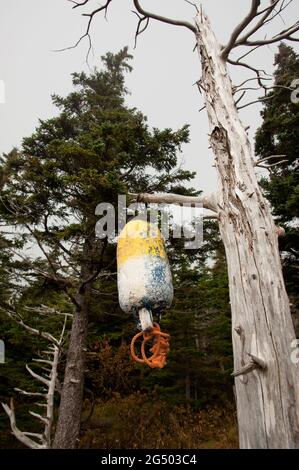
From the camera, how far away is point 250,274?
249 centimetres

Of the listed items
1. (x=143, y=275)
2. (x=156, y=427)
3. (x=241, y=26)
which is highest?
(x=241, y=26)

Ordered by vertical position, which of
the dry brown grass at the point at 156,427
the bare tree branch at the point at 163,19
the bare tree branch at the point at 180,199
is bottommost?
the dry brown grass at the point at 156,427

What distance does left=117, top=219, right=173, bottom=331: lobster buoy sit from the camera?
243 cm

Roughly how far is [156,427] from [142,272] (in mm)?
10039

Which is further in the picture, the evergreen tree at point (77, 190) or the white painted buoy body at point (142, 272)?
the evergreen tree at point (77, 190)

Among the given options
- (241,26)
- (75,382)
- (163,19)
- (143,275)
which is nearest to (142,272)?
(143,275)

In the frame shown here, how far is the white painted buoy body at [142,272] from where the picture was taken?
242 cm

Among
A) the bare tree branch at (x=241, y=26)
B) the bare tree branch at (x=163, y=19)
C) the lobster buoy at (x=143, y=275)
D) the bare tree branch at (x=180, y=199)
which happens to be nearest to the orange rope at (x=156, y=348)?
the lobster buoy at (x=143, y=275)

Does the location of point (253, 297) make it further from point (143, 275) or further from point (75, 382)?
point (75, 382)

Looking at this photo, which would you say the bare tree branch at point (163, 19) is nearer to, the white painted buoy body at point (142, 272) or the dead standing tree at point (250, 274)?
the dead standing tree at point (250, 274)

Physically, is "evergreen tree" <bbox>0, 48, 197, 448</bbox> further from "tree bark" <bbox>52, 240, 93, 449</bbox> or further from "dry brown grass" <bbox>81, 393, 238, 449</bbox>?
"dry brown grass" <bbox>81, 393, 238, 449</bbox>

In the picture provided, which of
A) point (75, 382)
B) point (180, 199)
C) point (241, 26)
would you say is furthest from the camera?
point (75, 382)
